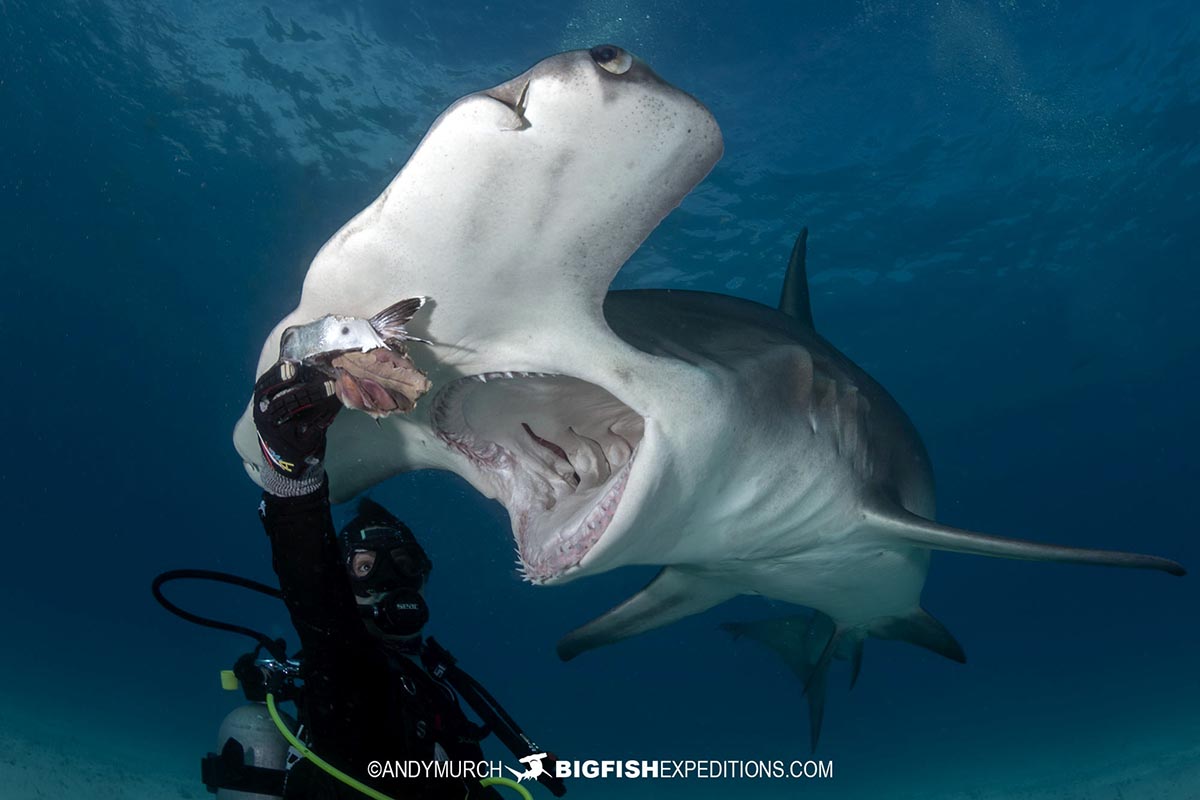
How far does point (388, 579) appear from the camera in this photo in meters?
3.47

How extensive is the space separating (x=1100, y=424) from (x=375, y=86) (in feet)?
136

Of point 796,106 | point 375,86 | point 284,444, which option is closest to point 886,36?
point 796,106

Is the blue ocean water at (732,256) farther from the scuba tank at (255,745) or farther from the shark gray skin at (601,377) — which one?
the scuba tank at (255,745)

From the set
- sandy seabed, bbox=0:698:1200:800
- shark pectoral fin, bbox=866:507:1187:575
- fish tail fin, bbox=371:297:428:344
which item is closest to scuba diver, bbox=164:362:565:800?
fish tail fin, bbox=371:297:428:344

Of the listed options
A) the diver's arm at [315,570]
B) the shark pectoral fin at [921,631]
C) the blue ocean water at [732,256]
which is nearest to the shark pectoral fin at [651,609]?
the shark pectoral fin at [921,631]

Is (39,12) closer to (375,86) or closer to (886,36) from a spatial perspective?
(375,86)

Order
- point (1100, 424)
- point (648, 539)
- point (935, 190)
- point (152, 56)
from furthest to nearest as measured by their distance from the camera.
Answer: point (1100, 424)
point (935, 190)
point (152, 56)
point (648, 539)

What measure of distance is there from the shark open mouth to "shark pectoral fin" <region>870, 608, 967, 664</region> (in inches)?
150

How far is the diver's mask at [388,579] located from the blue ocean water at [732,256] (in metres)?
13.6

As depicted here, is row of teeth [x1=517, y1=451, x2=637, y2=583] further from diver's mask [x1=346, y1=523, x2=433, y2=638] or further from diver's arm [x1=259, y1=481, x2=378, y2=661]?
diver's mask [x1=346, y1=523, x2=433, y2=638]

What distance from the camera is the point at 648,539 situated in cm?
234

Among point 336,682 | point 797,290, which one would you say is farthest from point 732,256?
point 336,682

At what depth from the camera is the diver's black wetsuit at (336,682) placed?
1.93 meters

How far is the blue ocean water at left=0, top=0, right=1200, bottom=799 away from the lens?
15383 millimetres
